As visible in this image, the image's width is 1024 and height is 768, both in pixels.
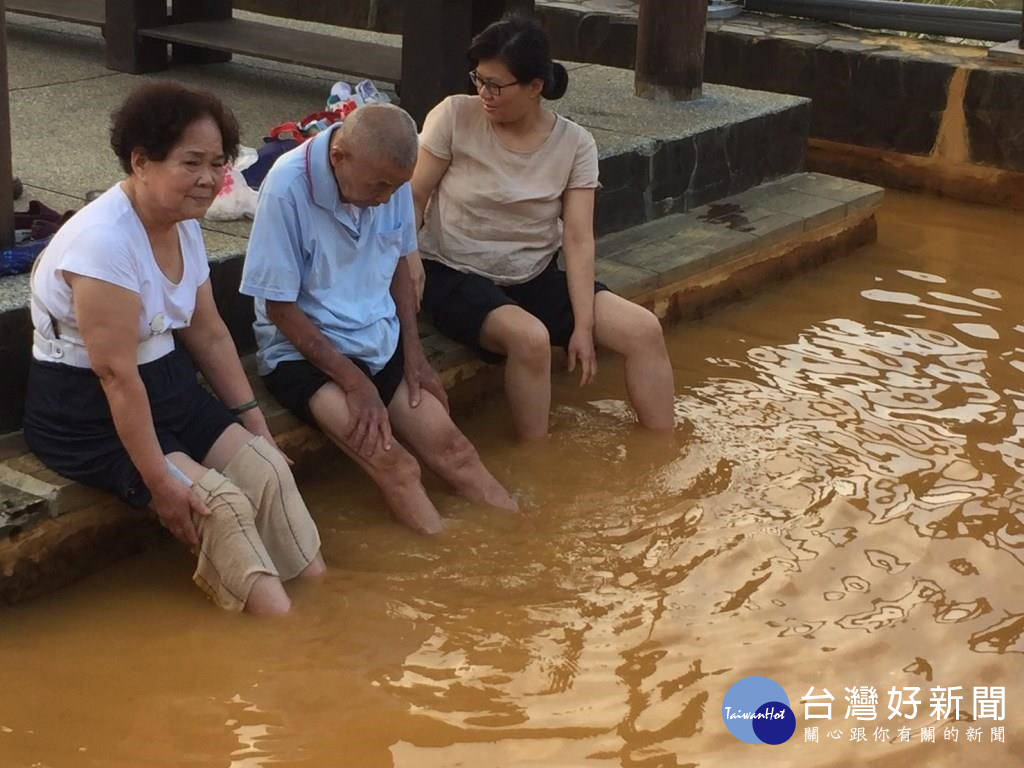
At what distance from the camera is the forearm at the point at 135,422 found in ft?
10.3

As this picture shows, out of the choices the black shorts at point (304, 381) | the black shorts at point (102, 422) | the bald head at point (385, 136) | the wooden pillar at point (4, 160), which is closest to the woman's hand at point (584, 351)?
the black shorts at point (304, 381)

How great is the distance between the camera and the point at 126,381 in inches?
123

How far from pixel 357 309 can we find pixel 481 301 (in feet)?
1.87

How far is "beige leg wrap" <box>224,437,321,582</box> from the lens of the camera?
3391mm

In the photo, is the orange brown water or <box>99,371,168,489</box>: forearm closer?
the orange brown water

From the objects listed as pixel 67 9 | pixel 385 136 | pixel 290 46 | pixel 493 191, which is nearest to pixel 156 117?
pixel 385 136

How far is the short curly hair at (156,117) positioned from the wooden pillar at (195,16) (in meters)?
3.88

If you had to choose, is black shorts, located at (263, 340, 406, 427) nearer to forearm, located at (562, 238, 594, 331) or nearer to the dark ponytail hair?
forearm, located at (562, 238, 594, 331)

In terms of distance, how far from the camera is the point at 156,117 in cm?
312

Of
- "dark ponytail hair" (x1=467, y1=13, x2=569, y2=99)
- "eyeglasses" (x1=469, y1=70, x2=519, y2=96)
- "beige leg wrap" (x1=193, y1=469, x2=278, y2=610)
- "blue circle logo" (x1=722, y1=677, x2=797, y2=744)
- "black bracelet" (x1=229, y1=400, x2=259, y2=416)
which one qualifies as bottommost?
"blue circle logo" (x1=722, y1=677, x2=797, y2=744)

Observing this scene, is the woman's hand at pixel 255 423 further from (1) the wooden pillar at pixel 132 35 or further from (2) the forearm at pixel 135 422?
(1) the wooden pillar at pixel 132 35

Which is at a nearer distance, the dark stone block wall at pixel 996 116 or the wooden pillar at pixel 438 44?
the wooden pillar at pixel 438 44

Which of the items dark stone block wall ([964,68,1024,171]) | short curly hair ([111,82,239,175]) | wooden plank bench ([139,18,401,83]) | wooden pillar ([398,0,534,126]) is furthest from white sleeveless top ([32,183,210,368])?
dark stone block wall ([964,68,1024,171])

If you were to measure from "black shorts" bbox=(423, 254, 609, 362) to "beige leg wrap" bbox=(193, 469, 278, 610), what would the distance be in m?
1.17
